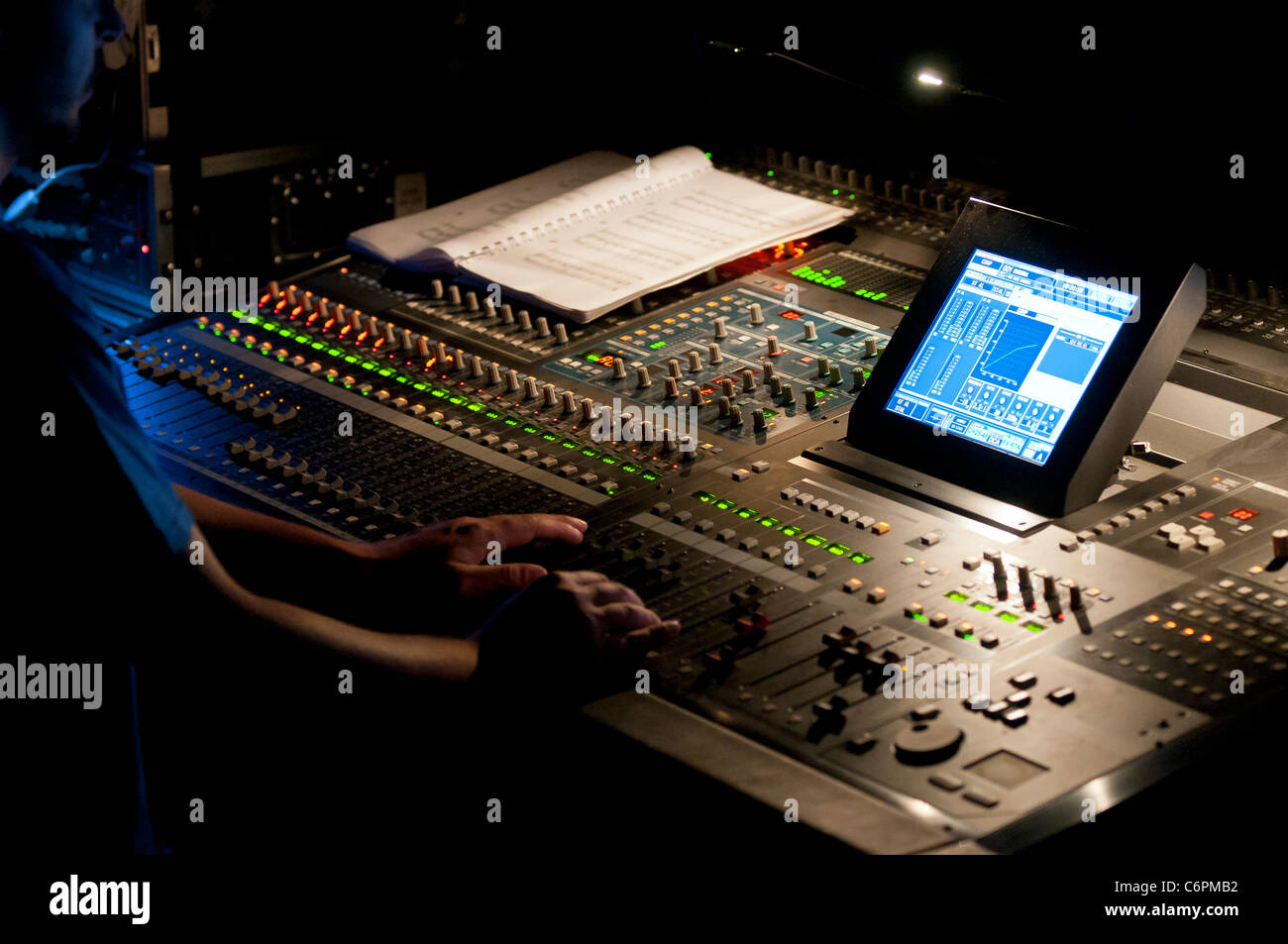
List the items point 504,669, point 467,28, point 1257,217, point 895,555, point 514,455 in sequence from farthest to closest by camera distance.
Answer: point 467,28 < point 1257,217 < point 514,455 < point 895,555 < point 504,669

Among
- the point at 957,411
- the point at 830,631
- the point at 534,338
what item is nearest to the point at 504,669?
the point at 830,631

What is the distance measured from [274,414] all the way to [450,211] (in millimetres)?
898

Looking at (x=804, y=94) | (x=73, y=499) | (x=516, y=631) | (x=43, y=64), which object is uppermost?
(x=43, y=64)

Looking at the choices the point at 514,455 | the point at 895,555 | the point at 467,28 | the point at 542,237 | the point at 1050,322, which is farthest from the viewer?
the point at 467,28

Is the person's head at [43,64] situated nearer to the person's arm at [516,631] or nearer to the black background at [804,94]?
the person's arm at [516,631]

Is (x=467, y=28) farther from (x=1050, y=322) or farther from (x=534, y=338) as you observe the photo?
(x=1050, y=322)

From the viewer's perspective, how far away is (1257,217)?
292 centimetres

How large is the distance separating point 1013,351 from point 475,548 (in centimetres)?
84

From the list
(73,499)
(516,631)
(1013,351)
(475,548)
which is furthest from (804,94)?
(73,499)

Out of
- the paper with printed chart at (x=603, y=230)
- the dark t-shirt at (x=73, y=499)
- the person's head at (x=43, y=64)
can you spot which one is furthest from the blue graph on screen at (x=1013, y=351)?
the person's head at (x=43, y=64)

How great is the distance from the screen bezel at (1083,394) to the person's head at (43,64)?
122cm

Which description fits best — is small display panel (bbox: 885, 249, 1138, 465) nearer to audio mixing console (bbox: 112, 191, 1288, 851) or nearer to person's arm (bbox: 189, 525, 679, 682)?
audio mixing console (bbox: 112, 191, 1288, 851)

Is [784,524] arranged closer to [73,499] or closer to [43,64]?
[73,499]

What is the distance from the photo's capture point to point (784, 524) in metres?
2.35
